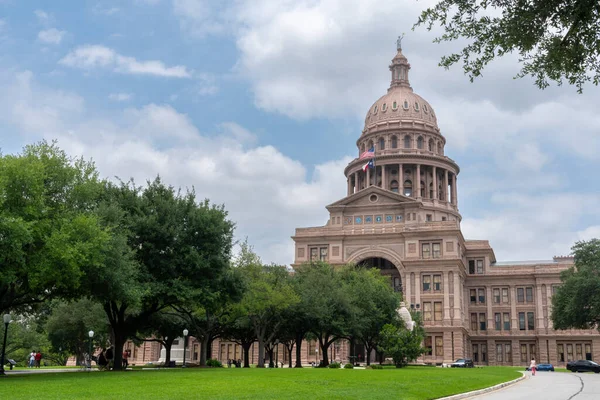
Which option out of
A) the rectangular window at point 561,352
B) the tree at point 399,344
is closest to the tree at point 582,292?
the tree at point 399,344

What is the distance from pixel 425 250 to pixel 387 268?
8626 millimetres

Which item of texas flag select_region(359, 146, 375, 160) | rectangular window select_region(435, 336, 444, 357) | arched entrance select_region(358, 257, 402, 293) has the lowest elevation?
rectangular window select_region(435, 336, 444, 357)

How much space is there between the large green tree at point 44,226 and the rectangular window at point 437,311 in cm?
6681

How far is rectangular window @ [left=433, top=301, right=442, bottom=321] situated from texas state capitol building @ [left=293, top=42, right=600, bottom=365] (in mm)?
114

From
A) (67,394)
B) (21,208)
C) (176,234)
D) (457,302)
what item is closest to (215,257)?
(176,234)

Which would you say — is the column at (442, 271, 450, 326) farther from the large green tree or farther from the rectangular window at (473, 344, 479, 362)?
the large green tree

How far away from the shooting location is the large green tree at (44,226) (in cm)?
3135

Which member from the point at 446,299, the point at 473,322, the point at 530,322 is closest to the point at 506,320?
the point at 530,322

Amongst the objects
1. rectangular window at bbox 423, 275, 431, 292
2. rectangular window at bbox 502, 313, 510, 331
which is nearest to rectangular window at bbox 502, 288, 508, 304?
rectangular window at bbox 502, 313, 510, 331

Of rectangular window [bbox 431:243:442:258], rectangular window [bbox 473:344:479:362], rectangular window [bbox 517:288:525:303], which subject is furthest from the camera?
rectangular window [bbox 517:288:525:303]

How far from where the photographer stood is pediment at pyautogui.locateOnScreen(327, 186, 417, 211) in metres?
99.9

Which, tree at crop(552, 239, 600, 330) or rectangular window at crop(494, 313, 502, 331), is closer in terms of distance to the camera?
tree at crop(552, 239, 600, 330)

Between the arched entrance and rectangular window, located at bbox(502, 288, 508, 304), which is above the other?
the arched entrance

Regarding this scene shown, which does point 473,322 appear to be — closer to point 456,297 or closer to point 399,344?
point 456,297
